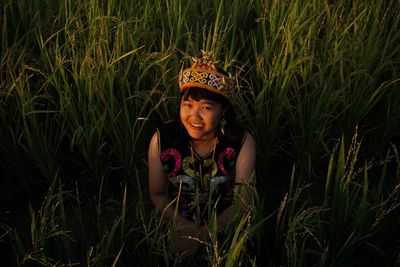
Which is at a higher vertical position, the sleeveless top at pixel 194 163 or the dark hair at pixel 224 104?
the dark hair at pixel 224 104

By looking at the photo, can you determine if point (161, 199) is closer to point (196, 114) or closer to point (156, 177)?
point (156, 177)

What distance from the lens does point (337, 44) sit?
2.20 meters

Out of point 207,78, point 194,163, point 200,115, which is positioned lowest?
point 194,163

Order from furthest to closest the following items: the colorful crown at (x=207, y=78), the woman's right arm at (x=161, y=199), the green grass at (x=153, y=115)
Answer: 1. the green grass at (x=153, y=115)
2. the woman's right arm at (x=161, y=199)
3. the colorful crown at (x=207, y=78)

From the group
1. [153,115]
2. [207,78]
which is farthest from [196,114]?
[153,115]

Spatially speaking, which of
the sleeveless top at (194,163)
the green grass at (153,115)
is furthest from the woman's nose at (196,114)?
the green grass at (153,115)

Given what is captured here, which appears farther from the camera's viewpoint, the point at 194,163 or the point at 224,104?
the point at 194,163

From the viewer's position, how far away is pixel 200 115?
164 cm

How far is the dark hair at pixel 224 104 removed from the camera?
1.62 m

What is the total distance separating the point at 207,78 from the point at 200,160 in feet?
1.02

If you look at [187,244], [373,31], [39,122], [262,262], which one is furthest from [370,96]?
[39,122]

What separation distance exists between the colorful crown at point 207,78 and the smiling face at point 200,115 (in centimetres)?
4

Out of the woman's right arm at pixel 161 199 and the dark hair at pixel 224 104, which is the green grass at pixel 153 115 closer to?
the woman's right arm at pixel 161 199

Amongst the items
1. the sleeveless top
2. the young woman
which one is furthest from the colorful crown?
the sleeveless top
